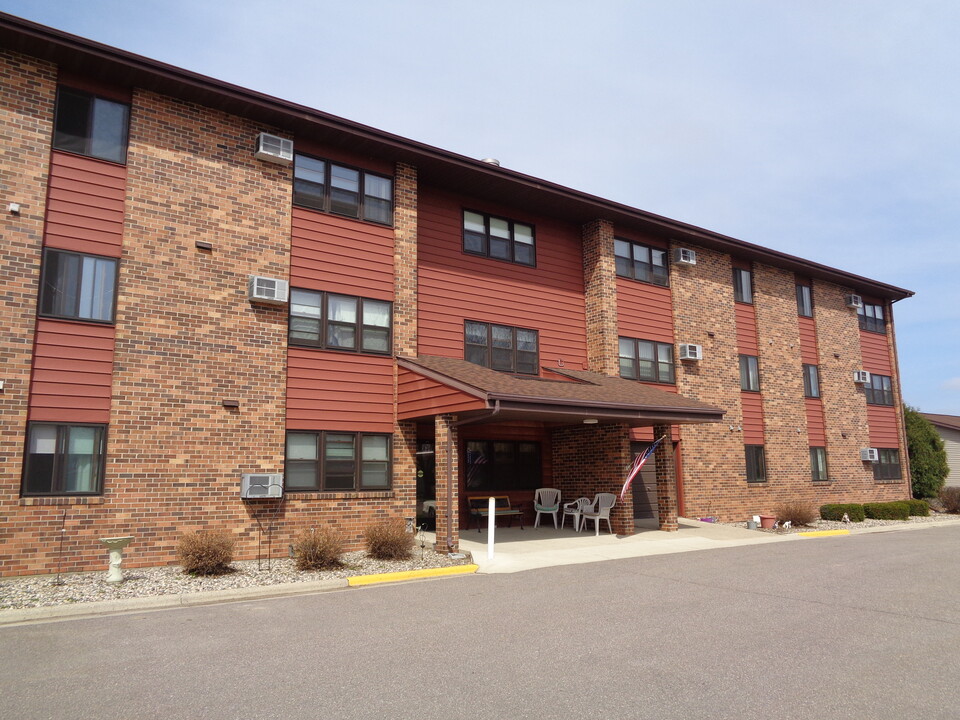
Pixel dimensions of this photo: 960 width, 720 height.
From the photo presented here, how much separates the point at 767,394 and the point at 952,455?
19818mm

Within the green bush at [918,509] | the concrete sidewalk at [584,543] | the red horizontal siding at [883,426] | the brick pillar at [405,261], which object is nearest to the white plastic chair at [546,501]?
the concrete sidewalk at [584,543]

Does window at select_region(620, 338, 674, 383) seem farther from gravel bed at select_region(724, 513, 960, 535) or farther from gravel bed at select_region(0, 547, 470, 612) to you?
gravel bed at select_region(0, 547, 470, 612)

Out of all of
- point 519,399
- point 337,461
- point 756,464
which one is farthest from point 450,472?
point 756,464

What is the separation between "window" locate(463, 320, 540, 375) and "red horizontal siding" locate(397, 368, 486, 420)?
2439 mm

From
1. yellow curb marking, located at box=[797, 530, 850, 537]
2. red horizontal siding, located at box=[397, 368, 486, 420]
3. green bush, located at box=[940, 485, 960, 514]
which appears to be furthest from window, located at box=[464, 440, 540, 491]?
green bush, located at box=[940, 485, 960, 514]

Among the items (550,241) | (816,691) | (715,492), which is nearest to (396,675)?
(816,691)

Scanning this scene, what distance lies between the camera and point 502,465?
17469mm

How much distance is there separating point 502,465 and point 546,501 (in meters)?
1.51

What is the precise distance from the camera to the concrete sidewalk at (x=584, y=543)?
1268 cm

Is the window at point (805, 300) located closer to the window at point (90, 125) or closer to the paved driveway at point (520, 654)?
the paved driveway at point (520, 654)

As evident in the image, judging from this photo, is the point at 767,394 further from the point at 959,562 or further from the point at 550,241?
the point at 959,562

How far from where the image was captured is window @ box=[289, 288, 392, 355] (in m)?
14.1

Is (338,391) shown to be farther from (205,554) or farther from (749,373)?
(749,373)

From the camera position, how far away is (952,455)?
3572 cm
